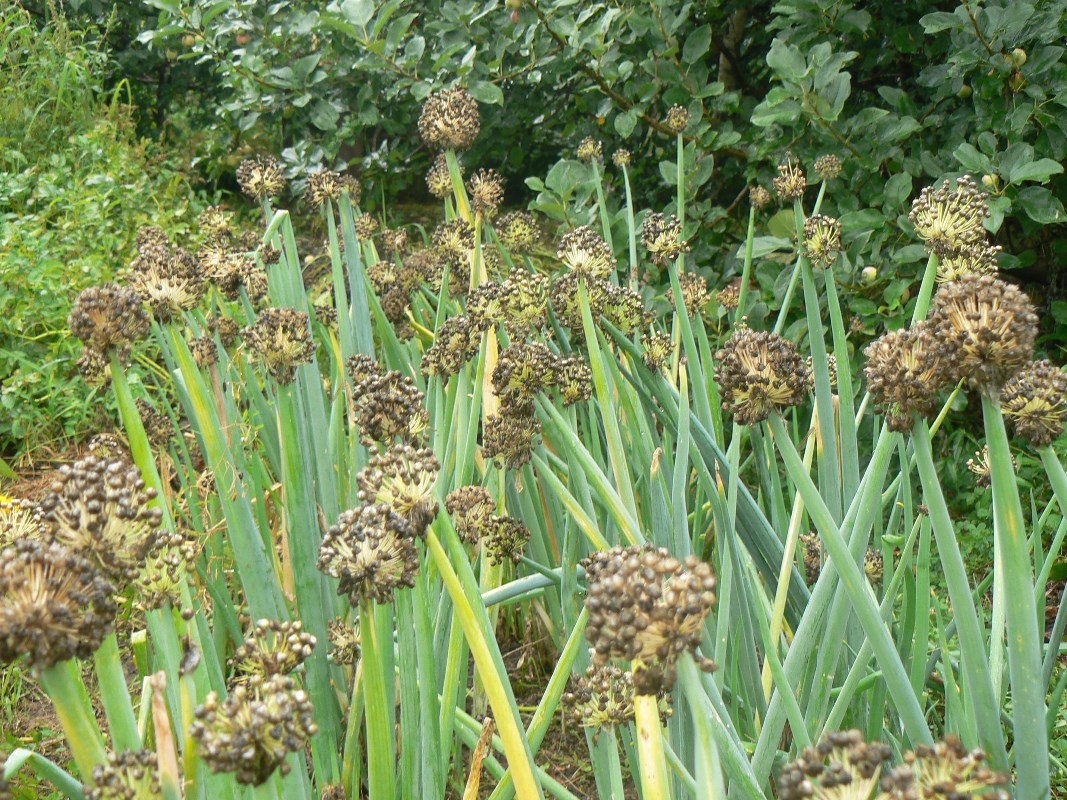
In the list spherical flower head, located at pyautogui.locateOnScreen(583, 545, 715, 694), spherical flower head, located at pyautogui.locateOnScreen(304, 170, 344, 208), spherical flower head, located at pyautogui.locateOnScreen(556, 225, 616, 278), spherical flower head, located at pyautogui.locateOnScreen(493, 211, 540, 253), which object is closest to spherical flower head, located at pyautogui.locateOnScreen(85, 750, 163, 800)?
spherical flower head, located at pyautogui.locateOnScreen(583, 545, 715, 694)

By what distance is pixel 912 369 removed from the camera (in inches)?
35.3

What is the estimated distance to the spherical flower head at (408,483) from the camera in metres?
0.94

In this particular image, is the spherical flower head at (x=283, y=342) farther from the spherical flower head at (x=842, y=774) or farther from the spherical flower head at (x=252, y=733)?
the spherical flower head at (x=842, y=774)

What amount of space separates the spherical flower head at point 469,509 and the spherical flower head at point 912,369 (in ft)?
2.25

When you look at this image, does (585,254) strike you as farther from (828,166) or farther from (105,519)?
(828,166)

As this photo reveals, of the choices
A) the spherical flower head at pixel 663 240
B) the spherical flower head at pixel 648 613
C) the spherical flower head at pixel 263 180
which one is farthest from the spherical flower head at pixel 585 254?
the spherical flower head at pixel 263 180

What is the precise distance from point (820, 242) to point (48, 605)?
1341 mm

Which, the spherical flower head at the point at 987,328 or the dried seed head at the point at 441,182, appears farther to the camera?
the dried seed head at the point at 441,182

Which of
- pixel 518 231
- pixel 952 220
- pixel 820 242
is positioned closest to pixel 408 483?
pixel 952 220

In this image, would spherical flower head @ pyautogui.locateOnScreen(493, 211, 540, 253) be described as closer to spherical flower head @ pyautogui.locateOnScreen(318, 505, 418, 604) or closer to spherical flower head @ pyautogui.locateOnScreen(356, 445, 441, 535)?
spherical flower head @ pyautogui.locateOnScreen(356, 445, 441, 535)

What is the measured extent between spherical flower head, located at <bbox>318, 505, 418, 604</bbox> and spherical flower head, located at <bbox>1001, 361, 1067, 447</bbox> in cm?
66

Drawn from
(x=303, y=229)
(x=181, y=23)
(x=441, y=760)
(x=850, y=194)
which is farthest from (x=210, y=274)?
(x=303, y=229)

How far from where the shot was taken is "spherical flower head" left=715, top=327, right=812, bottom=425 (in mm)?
1030

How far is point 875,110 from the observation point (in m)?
2.91
